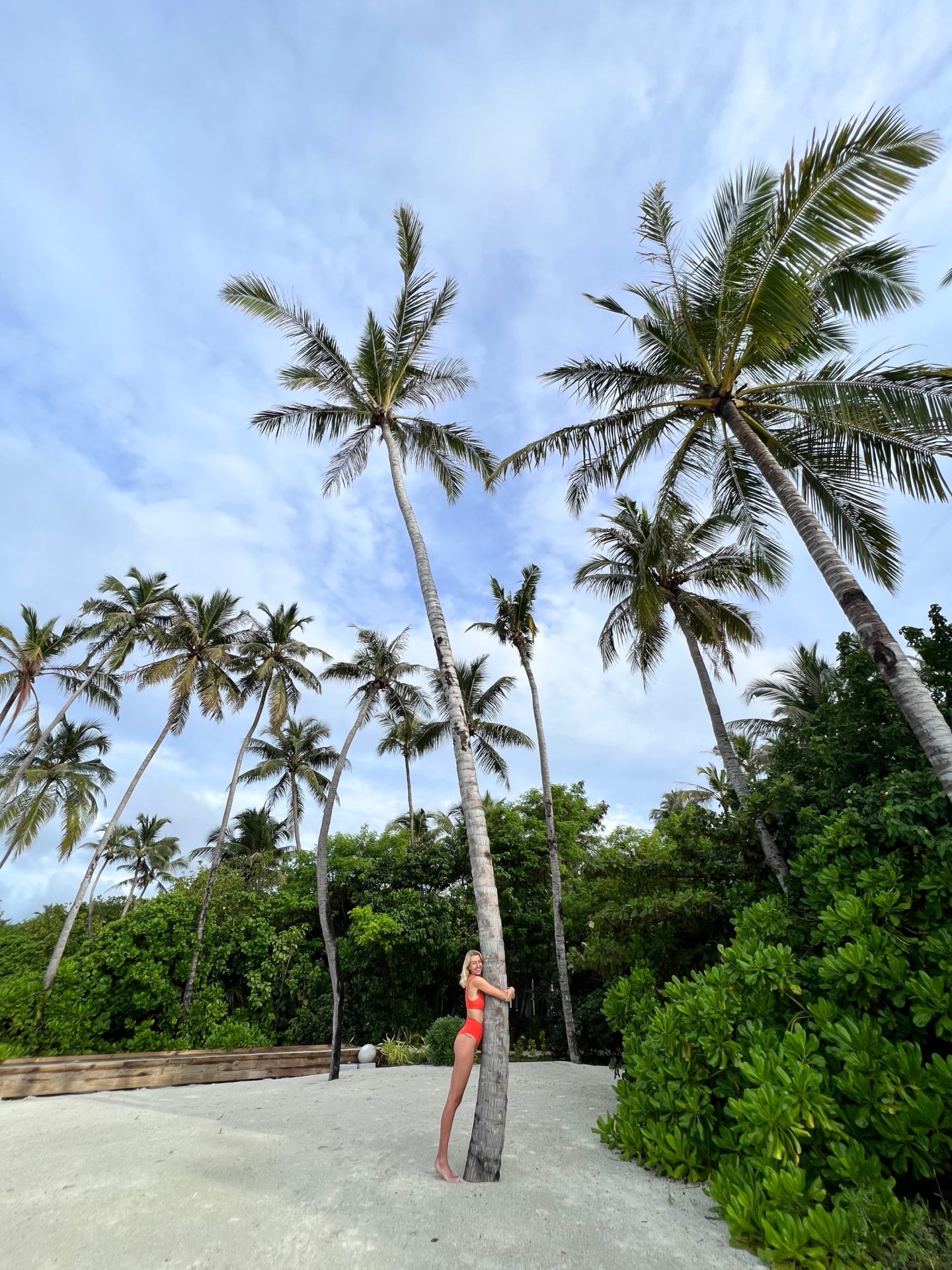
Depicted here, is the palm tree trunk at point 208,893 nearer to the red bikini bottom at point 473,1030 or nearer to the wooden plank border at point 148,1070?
the wooden plank border at point 148,1070

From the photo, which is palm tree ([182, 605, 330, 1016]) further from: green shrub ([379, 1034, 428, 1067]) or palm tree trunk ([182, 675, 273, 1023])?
green shrub ([379, 1034, 428, 1067])

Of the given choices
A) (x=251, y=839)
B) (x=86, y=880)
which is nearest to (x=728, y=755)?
(x=86, y=880)

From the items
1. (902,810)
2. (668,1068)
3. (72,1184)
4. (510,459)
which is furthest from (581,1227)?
(510,459)

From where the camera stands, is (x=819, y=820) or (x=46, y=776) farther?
(x=46, y=776)

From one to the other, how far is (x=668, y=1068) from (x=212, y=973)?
16335mm

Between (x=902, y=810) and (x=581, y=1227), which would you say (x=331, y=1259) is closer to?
(x=581, y=1227)

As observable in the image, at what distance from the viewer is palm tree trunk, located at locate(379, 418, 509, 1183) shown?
4410 mm

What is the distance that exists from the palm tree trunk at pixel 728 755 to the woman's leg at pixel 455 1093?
5.01 metres

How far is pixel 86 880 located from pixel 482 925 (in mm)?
16053

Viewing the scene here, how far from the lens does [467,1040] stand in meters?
4.54

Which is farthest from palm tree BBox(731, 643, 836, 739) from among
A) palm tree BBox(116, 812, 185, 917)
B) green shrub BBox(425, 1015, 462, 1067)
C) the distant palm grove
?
palm tree BBox(116, 812, 185, 917)

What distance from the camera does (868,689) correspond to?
7.66m

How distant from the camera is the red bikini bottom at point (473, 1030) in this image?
4602mm

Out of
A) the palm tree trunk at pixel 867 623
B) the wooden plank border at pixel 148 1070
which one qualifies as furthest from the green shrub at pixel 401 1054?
the palm tree trunk at pixel 867 623
